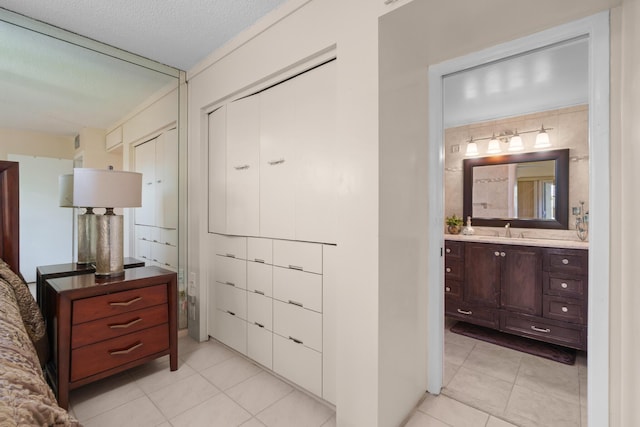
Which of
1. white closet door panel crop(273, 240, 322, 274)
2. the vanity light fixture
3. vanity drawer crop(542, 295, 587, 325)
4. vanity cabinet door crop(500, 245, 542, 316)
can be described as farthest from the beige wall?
vanity drawer crop(542, 295, 587, 325)

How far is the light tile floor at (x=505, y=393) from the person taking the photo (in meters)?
1.66

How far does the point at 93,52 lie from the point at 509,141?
401 cm

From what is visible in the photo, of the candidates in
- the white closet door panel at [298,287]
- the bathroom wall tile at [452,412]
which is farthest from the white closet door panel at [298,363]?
the bathroom wall tile at [452,412]

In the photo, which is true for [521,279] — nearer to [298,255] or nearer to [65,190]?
[298,255]

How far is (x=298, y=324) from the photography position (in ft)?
6.16

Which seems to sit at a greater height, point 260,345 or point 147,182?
point 147,182

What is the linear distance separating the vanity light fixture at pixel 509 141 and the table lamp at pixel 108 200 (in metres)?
3.44

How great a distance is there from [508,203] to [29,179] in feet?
14.0

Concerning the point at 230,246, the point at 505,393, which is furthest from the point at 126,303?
the point at 505,393

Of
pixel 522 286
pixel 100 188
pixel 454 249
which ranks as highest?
pixel 100 188

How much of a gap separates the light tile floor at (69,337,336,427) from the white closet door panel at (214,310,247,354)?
0.14 m

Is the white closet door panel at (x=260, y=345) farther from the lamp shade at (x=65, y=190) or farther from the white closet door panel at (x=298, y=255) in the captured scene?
the lamp shade at (x=65, y=190)

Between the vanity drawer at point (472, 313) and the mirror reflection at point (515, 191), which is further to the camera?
the mirror reflection at point (515, 191)

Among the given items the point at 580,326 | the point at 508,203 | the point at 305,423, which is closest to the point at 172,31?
the point at 305,423
